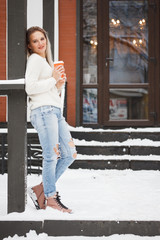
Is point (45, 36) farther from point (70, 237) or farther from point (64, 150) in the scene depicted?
point (70, 237)

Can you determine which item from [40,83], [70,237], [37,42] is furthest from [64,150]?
[37,42]

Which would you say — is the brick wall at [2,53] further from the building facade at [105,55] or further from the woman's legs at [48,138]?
the woman's legs at [48,138]

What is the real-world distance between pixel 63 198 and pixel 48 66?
4.48 ft

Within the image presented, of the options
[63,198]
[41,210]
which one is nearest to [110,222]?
[41,210]

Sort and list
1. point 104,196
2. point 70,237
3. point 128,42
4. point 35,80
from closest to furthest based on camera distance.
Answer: point 70,237, point 35,80, point 104,196, point 128,42

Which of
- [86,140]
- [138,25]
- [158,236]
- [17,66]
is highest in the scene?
[138,25]

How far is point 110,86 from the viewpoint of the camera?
7062 millimetres

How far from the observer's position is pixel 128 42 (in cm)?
727

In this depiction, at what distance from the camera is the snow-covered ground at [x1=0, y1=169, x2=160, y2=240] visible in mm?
2832

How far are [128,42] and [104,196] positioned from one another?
4.47 m

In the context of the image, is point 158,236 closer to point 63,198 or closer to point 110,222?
point 110,222

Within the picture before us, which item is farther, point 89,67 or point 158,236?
point 89,67

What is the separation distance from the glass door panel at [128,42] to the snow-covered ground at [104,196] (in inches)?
109

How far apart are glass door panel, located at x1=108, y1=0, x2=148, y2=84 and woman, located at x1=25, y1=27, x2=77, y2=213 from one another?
418 centimetres
